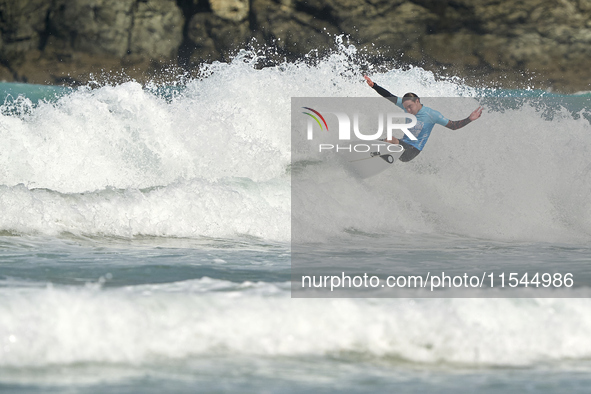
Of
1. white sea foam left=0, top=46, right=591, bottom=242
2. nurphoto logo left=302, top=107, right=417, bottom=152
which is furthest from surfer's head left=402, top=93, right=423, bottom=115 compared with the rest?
white sea foam left=0, top=46, right=591, bottom=242

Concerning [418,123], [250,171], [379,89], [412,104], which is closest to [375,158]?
[418,123]

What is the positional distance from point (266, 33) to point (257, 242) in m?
A: 17.5

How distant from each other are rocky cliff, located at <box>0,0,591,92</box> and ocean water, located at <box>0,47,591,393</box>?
1150cm

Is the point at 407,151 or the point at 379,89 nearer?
the point at 379,89

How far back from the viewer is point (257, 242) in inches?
255

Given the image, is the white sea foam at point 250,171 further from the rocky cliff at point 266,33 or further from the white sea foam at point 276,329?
the rocky cliff at point 266,33

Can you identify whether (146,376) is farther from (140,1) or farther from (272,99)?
(140,1)

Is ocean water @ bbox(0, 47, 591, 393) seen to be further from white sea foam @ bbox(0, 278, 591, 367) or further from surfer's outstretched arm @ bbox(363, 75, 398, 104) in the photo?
surfer's outstretched arm @ bbox(363, 75, 398, 104)

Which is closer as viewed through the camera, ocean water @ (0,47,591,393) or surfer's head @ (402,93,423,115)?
ocean water @ (0,47,591,393)

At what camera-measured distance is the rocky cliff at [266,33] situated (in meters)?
22.8

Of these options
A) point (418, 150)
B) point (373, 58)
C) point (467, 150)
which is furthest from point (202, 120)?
point (373, 58)

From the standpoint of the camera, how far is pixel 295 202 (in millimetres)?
7711

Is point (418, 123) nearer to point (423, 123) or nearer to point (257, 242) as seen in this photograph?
point (423, 123)

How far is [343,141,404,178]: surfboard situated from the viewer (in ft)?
27.4
